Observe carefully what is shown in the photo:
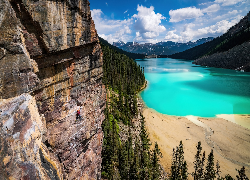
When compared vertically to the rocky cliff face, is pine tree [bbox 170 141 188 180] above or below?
below

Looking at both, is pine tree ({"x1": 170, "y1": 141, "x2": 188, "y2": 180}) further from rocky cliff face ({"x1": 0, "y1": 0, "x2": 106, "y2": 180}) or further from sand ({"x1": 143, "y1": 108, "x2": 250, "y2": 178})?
rocky cliff face ({"x1": 0, "y1": 0, "x2": 106, "y2": 180})

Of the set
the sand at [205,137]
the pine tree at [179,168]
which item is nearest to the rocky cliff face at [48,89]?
the pine tree at [179,168]

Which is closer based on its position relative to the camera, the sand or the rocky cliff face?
the rocky cliff face

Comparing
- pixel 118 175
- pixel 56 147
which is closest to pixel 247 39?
pixel 118 175

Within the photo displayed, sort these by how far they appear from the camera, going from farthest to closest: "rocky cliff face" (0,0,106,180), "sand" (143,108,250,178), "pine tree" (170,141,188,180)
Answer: "sand" (143,108,250,178)
"pine tree" (170,141,188,180)
"rocky cliff face" (0,0,106,180)

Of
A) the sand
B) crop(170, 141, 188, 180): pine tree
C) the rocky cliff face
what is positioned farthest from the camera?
the sand

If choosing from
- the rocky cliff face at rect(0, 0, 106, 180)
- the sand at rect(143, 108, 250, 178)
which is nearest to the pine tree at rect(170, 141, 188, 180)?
the sand at rect(143, 108, 250, 178)
